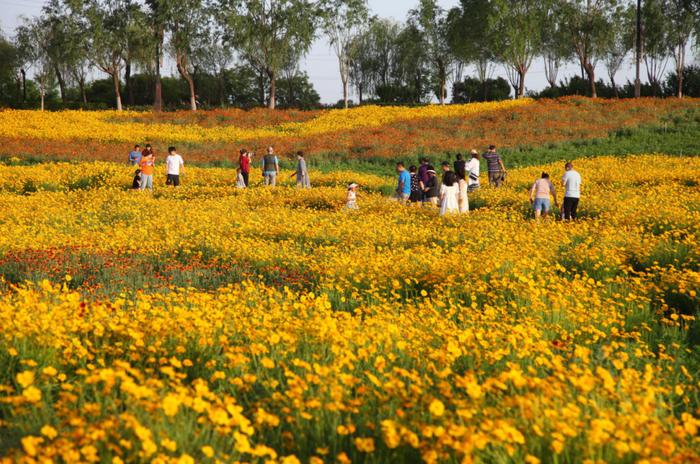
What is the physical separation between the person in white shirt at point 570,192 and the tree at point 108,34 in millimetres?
55264

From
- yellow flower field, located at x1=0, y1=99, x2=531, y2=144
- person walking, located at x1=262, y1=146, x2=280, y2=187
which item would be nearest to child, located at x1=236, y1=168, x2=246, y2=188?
person walking, located at x1=262, y1=146, x2=280, y2=187

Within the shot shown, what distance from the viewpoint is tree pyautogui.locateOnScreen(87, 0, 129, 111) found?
62.2 m

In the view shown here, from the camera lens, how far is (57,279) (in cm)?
921

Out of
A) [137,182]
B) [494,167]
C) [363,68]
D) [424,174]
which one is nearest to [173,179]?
[137,182]

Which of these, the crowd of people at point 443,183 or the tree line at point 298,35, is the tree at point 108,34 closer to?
the tree line at point 298,35

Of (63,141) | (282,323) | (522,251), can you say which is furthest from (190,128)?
(282,323)

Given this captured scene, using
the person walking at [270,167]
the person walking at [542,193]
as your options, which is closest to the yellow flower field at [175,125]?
the person walking at [270,167]

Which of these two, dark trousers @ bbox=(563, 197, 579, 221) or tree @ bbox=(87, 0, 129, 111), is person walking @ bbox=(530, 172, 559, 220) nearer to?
dark trousers @ bbox=(563, 197, 579, 221)

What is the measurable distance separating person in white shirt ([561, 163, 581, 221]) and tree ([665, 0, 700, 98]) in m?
55.3

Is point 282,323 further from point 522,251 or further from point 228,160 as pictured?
point 228,160

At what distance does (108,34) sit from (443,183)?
5663 cm

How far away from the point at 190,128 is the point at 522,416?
43.3 meters

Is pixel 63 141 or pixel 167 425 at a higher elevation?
pixel 63 141

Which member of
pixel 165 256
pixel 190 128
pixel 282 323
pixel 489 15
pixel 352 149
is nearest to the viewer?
pixel 282 323
